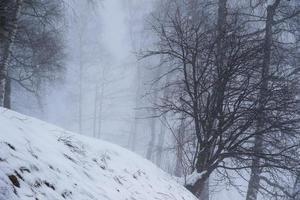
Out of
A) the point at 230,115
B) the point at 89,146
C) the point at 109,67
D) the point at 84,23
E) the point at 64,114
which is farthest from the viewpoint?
the point at 64,114

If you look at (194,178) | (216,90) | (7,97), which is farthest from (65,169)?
(7,97)

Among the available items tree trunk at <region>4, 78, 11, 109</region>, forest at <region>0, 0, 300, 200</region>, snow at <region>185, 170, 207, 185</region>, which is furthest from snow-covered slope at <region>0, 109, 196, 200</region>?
tree trunk at <region>4, 78, 11, 109</region>

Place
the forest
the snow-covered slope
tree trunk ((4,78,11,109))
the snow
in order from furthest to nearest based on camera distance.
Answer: tree trunk ((4,78,11,109))
the snow
the forest
the snow-covered slope

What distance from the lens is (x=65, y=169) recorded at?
13.2ft

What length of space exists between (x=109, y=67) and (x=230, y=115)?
27073 millimetres

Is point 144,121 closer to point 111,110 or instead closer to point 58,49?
point 111,110

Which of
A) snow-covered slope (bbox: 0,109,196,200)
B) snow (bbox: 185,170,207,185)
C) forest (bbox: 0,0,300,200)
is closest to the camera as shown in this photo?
snow-covered slope (bbox: 0,109,196,200)

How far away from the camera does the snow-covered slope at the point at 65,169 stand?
3.17 metres

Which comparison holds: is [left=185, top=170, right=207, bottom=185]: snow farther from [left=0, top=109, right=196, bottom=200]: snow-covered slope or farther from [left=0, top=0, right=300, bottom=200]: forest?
[left=0, top=109, right=196, bottom=200]: snow-covered slope

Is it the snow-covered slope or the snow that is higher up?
the snow-covered slope

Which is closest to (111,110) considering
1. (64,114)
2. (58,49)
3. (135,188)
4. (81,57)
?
(64,114)

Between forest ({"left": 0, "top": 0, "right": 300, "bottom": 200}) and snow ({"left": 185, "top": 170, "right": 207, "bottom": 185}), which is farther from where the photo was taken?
snow ({"left": 185, "top": 170, "right": 207, "bottom": 185})

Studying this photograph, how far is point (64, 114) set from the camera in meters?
37.8

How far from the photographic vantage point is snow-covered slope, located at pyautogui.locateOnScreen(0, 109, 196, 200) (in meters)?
3.17
